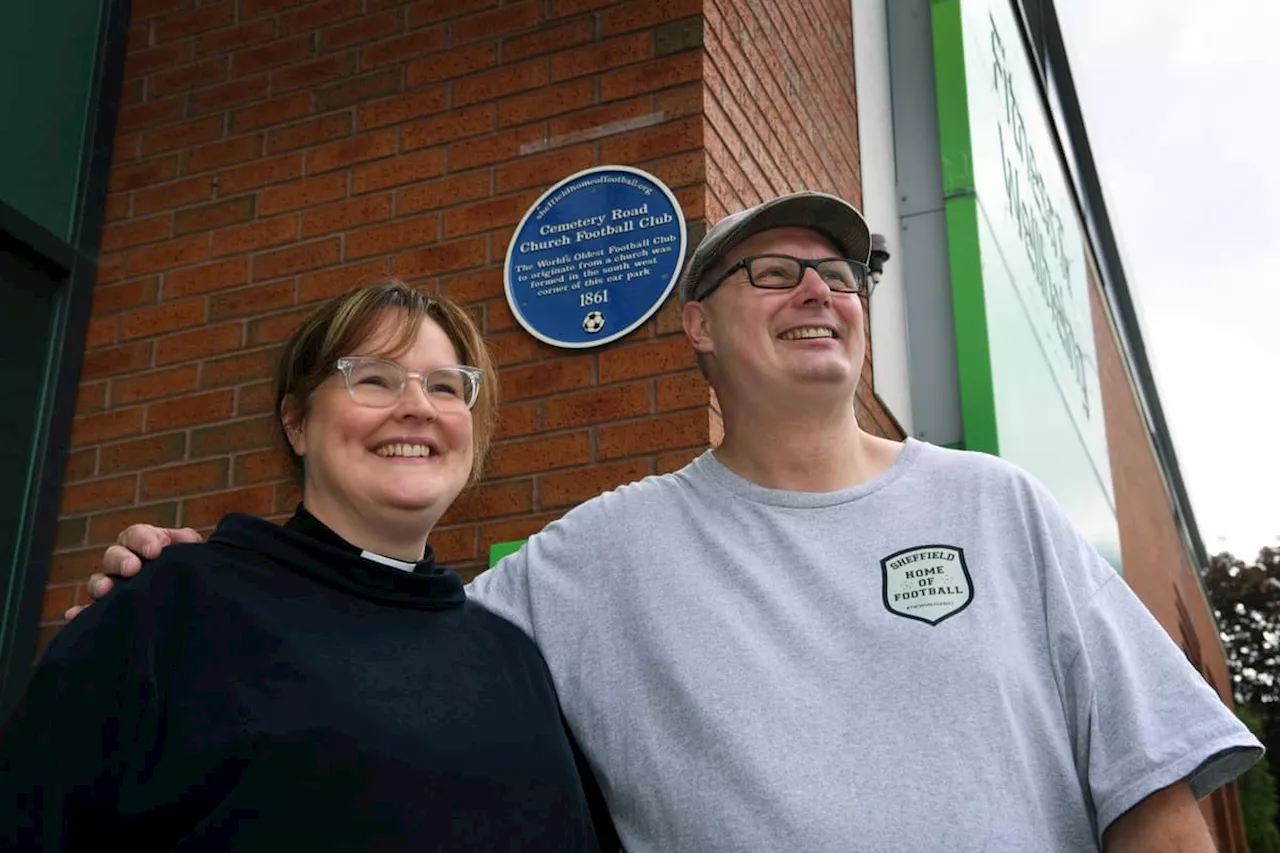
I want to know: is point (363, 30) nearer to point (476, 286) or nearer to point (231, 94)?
point (231, 94)

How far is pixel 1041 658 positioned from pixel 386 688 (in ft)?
3.23

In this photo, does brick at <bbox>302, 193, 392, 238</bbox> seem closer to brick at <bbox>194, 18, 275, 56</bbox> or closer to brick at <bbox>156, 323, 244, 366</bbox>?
brick at <bbox>156, 323, 244, 366</bbox>

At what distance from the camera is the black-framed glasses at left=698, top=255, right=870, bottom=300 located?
7.48 feet

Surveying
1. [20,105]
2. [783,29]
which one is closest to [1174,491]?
[783,29]

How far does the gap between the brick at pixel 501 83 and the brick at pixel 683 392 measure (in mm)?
1078

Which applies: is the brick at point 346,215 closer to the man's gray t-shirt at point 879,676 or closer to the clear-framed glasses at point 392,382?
the clear-framed glasses at point 392,382

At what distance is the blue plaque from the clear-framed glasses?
4.02 ft

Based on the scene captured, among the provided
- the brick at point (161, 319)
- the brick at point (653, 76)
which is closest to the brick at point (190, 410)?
the brick at point (161, 319)

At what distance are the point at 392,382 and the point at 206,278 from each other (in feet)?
7.10

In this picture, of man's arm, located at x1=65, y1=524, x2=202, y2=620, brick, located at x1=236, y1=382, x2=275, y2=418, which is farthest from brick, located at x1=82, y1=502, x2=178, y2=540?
man's arm, located at x1=65, y1=524, x2=202, y2=620

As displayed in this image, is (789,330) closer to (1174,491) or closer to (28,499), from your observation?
(28,499)

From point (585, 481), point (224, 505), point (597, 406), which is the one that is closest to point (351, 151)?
point (224, 505)

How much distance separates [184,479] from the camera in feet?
12.4

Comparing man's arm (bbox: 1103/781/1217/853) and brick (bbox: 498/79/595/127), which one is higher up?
brick (bbox: 498/79/595/127)
